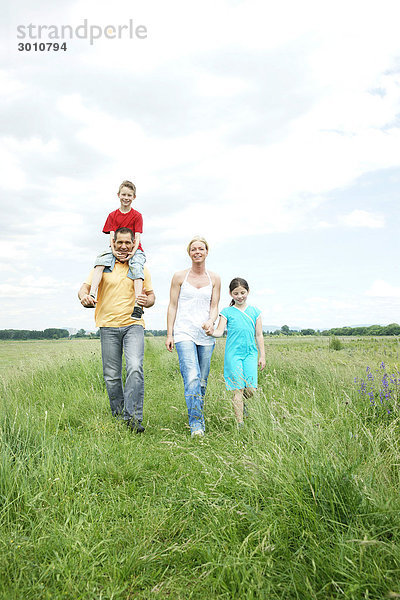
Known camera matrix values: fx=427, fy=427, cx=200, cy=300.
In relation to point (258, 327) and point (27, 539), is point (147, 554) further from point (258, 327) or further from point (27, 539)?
point (258, 327)

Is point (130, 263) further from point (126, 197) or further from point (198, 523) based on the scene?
point (198, 523)

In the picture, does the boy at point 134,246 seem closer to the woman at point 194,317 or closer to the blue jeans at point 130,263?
the blue jeans at point 130,263

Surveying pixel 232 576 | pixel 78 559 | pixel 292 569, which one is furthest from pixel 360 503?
pixel 78 559

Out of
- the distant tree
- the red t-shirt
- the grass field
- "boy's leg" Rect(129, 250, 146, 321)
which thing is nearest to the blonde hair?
"boy's leg" Rect(129, 250, 146, 321)

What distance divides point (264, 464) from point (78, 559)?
131 cm

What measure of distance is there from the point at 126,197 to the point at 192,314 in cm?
240

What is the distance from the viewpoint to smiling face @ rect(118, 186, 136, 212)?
6.59m

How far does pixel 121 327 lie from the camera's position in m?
5.62

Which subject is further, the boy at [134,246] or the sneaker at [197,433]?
the boy at [134,246]

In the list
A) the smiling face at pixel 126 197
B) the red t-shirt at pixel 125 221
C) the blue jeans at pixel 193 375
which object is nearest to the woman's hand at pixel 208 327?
the blue jeans at pixel 193 375

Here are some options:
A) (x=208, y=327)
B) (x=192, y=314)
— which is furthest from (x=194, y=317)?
(x=208, y=327)

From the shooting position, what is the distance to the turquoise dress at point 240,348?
17.9 ft

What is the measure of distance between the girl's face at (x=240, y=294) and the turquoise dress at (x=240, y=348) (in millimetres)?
115

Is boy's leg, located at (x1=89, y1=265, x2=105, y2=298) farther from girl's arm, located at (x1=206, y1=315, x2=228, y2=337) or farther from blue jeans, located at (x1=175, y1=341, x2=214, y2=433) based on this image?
girl's arm, located at (x1=206, y1=315, x2=228, y2=337)
